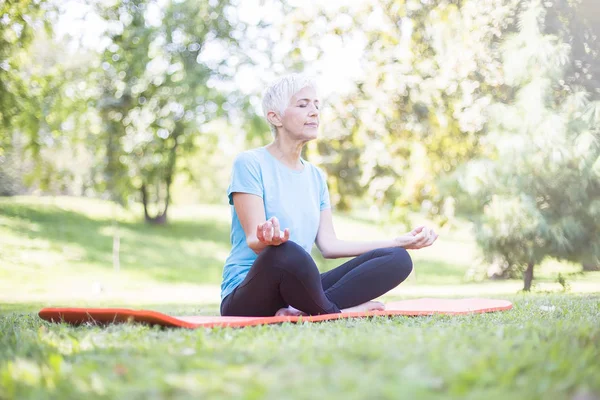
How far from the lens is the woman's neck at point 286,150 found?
3174 mm

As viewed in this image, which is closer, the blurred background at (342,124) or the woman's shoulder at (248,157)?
the woman's shoulder at (248,157)

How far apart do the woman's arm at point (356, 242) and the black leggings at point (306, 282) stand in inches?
1.7

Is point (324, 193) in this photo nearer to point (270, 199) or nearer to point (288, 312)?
point (270, 199)

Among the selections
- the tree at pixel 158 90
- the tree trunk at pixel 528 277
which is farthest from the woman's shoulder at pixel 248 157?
the tree at pixel 158 90

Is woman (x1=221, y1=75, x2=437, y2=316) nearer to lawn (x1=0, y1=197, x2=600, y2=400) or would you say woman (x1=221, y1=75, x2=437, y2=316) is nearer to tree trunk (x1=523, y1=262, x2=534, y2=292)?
lawn (x1=0, y1=197, x2=600, y2=400)

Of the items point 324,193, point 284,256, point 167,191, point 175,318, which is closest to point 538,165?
point 324,193

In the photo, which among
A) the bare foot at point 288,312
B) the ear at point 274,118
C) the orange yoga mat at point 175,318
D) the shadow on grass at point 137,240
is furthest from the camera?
the shadow on grass at point 137,240

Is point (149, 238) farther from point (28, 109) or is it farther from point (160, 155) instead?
point (28, 109)

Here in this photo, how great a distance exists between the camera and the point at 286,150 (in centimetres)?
318

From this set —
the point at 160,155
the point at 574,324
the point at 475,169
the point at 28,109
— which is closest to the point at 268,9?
the point at 160,155

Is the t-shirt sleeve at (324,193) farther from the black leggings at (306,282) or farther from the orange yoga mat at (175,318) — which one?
the orange yoga mat at (175,318)

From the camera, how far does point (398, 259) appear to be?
3.09 m

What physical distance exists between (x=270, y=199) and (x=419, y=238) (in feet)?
2.35

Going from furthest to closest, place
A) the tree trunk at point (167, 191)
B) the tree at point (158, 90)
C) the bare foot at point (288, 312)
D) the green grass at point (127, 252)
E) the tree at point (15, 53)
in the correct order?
1. the tree trunk at point (167, 191)
2. the tree at point (158, 90)
3. the green grass at point (127, 252)
4. the tree at point (15, 53)
5. the bare foot at point (288, 312)
